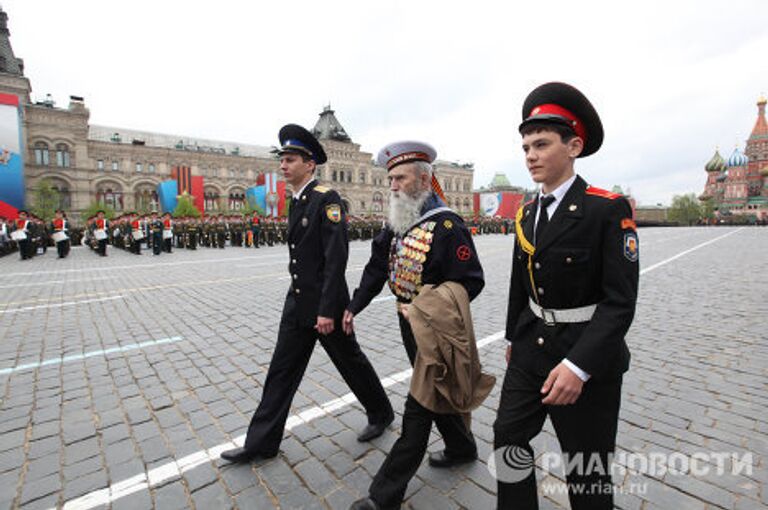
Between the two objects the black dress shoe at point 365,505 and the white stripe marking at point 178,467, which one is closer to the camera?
the black dress shoe at point 365,505

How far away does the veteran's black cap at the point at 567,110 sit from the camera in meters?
1.71

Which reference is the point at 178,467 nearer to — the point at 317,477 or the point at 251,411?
the point at 251,411

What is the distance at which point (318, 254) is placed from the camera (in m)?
2.71

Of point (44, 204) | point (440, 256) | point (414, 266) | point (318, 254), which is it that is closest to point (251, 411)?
point (318, 254)

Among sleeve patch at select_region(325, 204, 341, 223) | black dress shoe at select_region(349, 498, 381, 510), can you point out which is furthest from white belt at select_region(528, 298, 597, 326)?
sleeve patch at select_region(325, 204, 341, 223)

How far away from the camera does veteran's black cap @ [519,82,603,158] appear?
5.61 ft

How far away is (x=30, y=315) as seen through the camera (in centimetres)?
646

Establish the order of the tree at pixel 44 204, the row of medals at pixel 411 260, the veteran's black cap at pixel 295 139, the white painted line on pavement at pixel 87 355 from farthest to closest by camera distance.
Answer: the tree at pixel 44 204 → the white painted line on pavement at pixel 87 355 → the veteran's black cap at pixel 295 139 → the row of medals at pixel 411 260

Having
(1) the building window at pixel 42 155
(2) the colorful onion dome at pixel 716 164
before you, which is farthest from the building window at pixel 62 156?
(2) the colorful onion dome at pixel 716 164

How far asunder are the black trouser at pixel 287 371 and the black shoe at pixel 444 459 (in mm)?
675

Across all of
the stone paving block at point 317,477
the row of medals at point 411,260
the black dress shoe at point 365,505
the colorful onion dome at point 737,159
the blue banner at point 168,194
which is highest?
the colorful onion dome at point 737,159

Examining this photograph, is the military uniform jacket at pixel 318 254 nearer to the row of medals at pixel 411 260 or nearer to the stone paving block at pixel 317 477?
the row of medals at pixel 411 260

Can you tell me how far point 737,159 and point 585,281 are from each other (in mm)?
106448

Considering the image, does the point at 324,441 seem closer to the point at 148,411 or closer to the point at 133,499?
the point at 133,499
